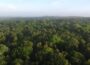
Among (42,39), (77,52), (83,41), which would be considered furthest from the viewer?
(42,39)

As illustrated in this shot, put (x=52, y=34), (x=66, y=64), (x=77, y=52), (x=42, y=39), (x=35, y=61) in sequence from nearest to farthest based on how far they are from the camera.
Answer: (x=66, y=64), (x=35, y=61), (x=77, y=52), (x=42, y=39), (x=52, y=34)

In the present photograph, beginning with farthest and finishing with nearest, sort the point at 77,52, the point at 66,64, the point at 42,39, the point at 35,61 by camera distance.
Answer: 1. the point at 42,39
2. the point at 77,52
3. the point at 35,61
4. the point at 66,64

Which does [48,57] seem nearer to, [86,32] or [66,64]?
[66,64]

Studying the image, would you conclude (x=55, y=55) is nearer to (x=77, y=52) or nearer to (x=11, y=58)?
(x=77, y=52)

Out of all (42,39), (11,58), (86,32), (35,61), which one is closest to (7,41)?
(42,39)

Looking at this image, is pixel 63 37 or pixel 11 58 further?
pixel 63 37

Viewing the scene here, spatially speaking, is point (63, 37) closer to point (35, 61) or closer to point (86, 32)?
point (86, 32)

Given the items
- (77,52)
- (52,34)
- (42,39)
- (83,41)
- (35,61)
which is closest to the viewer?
(35,61)

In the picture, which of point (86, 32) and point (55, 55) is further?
point (86, 32)

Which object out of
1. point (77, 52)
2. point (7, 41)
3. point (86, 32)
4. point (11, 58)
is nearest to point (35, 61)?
point (11, 58)
